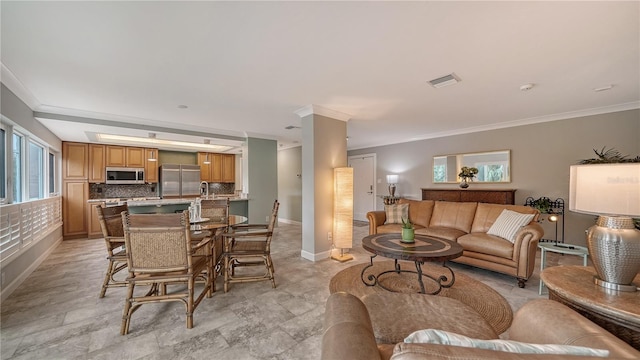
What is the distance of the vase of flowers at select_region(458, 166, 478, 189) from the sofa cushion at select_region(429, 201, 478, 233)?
134cm

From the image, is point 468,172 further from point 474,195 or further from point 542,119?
point 542,119

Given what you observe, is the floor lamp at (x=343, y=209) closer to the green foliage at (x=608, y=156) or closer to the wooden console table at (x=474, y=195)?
the wooden console table at (x=474, y=195)

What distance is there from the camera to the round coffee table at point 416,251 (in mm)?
2338

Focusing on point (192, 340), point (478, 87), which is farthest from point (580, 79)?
point (192, 340)

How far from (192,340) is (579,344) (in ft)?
7.37

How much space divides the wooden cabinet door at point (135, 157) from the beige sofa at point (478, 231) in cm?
581

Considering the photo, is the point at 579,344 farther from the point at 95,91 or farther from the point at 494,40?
the point at 95,91

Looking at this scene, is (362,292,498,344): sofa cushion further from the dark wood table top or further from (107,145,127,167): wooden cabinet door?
(107,145,127,167): wooden cabinet door

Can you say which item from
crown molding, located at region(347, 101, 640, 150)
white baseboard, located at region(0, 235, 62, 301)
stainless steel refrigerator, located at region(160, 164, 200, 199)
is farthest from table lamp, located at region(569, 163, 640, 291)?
stainless steel refrigerator, located at region(160, 164, 200, 199)

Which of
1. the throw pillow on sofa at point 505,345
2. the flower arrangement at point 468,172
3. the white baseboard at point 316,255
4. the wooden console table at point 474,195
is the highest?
the flower arrangement at point 468,172

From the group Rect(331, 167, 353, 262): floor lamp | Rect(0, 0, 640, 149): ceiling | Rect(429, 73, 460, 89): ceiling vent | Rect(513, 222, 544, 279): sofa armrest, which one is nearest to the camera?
Rect(0, 0, 640, 149): ceiling

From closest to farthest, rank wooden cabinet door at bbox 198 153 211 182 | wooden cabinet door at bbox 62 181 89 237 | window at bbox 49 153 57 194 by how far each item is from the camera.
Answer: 1. window at bbox 49 153 57 194
2. wooden cabinet door at bbox 62 181 89 237
3. wooden cabinet door at bbox 198 153 211 182

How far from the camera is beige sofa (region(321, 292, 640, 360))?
628 mm

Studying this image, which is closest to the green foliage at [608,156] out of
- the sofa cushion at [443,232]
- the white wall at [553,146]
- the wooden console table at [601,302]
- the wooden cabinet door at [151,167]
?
the white wall at [553,146]
